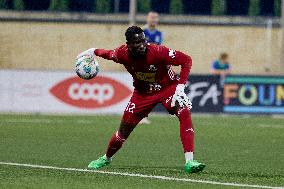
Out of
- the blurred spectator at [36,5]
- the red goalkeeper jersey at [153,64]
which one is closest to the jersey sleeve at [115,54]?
the red goalkeeper jersey at [153,64]

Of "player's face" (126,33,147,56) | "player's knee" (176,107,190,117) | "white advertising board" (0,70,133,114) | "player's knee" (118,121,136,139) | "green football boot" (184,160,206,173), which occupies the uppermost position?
"player's face" (126,33,147,56)

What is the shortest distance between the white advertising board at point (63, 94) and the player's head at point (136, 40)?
14110 millimetres

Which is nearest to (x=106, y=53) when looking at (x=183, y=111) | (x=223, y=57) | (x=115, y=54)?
(x=115, y=54)

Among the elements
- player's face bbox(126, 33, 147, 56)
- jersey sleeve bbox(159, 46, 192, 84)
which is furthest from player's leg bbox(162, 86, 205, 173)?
player's face bbox(126, 33, 147, 56)

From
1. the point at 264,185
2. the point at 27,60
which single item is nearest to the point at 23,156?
the point at 264,185

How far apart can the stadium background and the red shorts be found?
0.67m

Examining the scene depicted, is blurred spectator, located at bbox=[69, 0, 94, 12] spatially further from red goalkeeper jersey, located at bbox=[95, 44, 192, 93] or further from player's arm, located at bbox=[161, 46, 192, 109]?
player's arm, located at bbox=[161, 46, 192, 109]

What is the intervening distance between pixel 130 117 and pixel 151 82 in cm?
54

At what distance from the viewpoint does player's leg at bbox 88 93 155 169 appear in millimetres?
13602

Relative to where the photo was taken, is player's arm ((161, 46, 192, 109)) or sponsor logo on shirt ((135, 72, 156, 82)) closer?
player's arm ((161, 46, 192, 109))

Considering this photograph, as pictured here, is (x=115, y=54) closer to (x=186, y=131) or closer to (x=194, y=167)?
(x=186, y=131)

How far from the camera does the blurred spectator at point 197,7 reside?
52.5 metres

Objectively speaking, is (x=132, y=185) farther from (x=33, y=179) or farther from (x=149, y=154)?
(x=149, y=154)

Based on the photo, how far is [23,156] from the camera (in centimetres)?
1530
